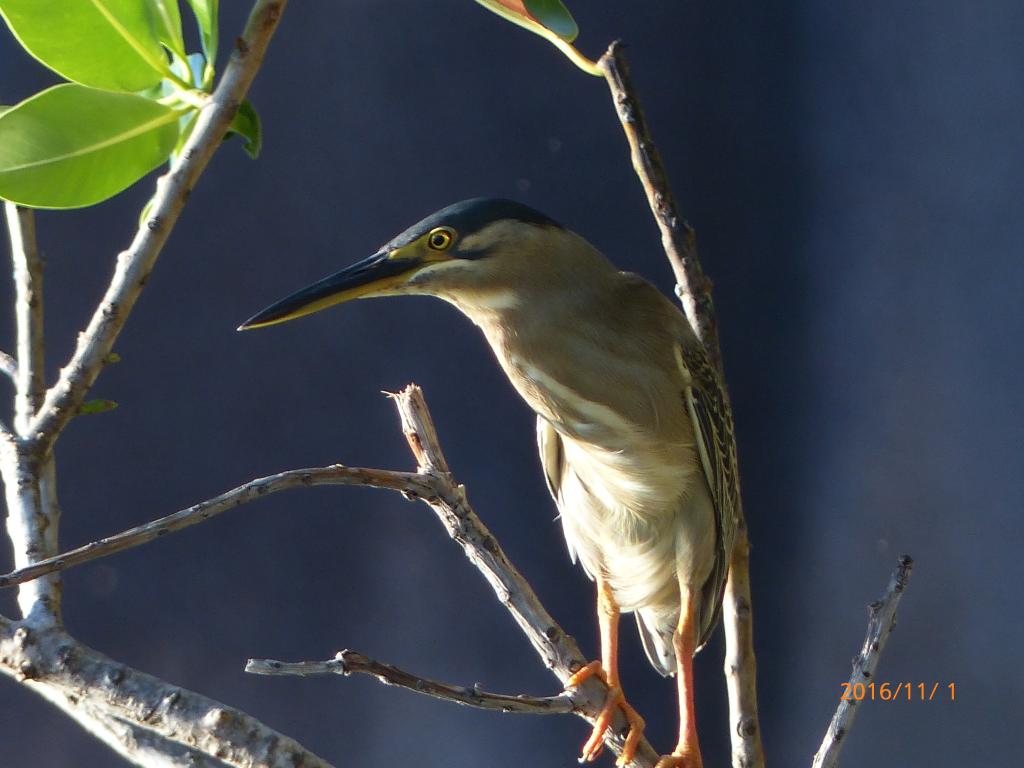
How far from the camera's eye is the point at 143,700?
1.86ft

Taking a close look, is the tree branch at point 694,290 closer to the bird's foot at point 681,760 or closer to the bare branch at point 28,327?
the bird's foot at point 681,760

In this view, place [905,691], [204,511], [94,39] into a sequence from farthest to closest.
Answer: [905,691] < [94,39] < [204,511]

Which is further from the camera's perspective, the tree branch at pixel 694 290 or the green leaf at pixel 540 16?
the tree branch at pixel 694 290

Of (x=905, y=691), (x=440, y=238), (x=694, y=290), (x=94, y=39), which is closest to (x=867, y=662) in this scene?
(x=694, y=290)

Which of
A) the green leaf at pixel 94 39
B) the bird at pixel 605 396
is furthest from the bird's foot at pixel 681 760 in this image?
the green leaf at pixel 94 39

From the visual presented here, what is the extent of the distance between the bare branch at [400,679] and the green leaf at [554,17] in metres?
0.48

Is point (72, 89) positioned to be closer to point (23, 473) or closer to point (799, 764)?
point (23, 473)

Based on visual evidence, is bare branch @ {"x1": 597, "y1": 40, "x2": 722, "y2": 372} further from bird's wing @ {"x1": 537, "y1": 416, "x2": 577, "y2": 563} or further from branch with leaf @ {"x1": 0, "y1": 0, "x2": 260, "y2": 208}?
branch with leaf @ {"x1": 0, "y1": 0, "x2": 260, "y2": 208}

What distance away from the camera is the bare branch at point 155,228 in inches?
24.9

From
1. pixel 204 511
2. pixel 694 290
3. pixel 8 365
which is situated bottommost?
pixel 204 511

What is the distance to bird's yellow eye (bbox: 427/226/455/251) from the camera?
0.75 meters

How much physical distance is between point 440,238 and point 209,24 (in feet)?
0.72

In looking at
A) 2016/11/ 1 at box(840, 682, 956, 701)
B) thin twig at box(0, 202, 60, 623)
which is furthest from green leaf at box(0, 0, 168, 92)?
2016/11/ 1 at box(840, 682, 956, 701)

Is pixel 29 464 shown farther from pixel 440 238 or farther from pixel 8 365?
pixel 440 238
